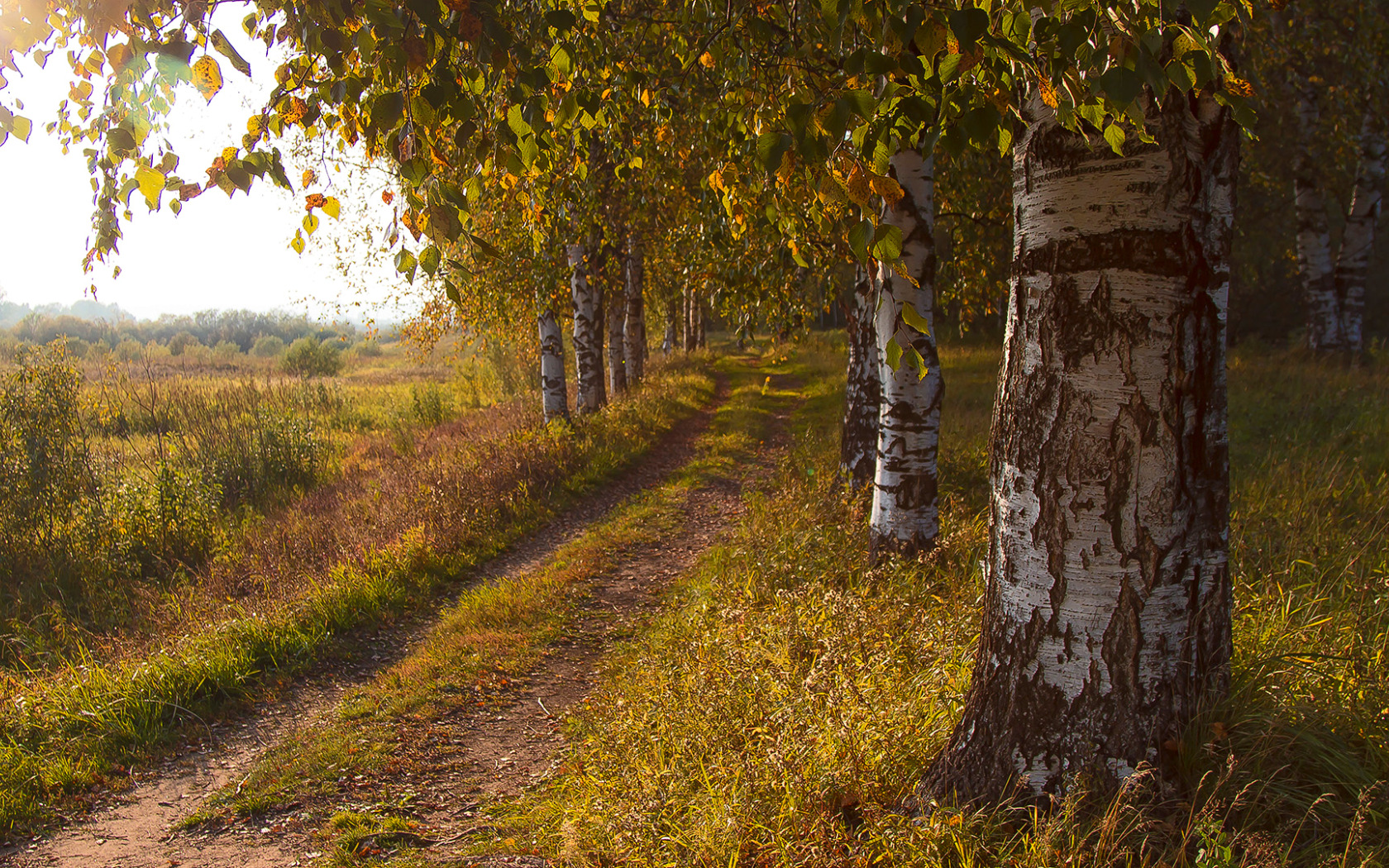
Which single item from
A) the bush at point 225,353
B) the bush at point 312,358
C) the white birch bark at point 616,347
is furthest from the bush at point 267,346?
the white birch bark at point 616,347

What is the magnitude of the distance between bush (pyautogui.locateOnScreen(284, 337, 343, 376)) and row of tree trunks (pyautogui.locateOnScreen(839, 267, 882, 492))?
31805mm

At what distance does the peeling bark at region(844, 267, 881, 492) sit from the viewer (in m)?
8.81

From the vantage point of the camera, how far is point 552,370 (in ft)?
44.7

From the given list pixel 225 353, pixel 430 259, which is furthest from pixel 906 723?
pixel 225 353

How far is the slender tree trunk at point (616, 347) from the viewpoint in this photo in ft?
60.7

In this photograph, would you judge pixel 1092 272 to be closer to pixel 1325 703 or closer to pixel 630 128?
pixel 1325 703

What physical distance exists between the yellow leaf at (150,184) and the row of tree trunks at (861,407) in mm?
7529

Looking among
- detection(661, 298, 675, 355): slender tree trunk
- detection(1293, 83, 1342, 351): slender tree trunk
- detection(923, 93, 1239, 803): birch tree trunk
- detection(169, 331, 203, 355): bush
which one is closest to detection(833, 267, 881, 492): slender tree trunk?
detection(923, 93, 1239, 803): birch tree trunk

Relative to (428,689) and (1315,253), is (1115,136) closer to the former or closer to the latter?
(428,689)

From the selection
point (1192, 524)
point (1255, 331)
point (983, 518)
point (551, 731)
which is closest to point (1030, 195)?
point (1192, 524)

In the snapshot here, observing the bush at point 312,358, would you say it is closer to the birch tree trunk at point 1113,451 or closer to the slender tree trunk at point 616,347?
the slender tree trunk at point 616,347

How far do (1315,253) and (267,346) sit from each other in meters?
50.2

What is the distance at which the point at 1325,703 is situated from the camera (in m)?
3.00

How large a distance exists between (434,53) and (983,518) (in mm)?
6889
